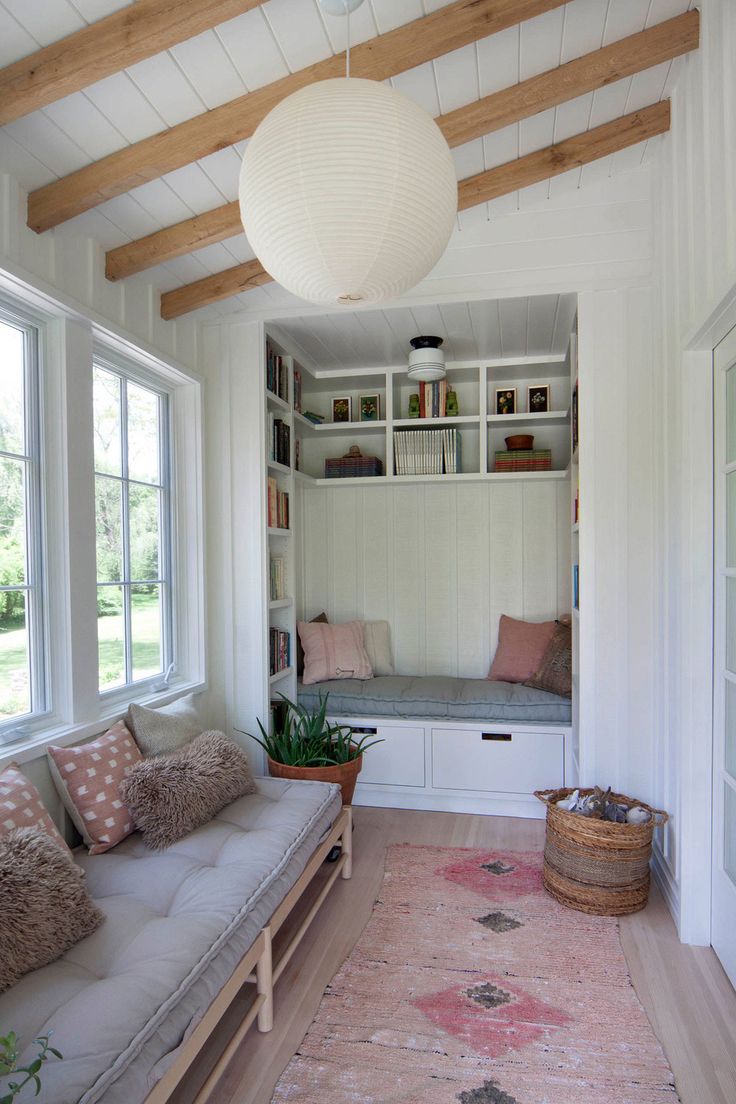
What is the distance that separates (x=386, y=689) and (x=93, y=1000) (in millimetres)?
2418

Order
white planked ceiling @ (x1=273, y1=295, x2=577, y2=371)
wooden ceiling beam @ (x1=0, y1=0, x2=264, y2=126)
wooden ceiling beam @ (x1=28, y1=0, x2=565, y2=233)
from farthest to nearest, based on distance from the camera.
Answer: white planked ceiling @ (x1=273, y1=295, x2=577, y2=371) < wooden ceiling beam @ (x1=28, y1=0, x2=565, y2=233) < wooden ceiling beam @ (x1=0, y1=0, x2=264, y2=126)

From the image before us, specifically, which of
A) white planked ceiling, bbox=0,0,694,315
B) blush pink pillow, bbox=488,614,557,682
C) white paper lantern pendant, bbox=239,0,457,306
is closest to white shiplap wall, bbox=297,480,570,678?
blush pink pillow, bbox=488,614,557,682

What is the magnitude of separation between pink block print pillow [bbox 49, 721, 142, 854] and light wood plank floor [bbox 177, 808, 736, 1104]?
2.08 ft

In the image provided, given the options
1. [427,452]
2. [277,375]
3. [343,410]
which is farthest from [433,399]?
[277,375]

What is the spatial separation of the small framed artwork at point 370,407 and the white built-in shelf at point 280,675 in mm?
1580

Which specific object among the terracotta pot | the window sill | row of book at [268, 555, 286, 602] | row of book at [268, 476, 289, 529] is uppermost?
row of book at [268, 476, 289, 529]

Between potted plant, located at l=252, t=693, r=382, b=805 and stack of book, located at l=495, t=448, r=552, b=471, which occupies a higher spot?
stack of book, located at l=495, t=448, r=552, b=471

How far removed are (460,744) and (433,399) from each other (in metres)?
1.94

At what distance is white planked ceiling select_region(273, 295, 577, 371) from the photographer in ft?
10.8

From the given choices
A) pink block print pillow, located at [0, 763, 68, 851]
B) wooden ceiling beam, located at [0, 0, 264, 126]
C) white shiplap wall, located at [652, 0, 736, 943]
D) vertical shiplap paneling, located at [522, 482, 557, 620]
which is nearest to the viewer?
wooden ceiling beam, located at [0, 0, 264, 126]

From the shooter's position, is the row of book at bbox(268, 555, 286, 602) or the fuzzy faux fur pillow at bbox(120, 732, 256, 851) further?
the row of book at bbox(268, 555, 286, 602)

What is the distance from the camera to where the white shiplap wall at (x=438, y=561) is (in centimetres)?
407

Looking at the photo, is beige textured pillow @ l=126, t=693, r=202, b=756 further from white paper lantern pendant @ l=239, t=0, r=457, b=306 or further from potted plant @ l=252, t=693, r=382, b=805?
white paper lantern pendant @ l=239, t=0, r=457, b=306

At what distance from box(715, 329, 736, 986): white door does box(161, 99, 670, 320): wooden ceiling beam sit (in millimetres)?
1026
